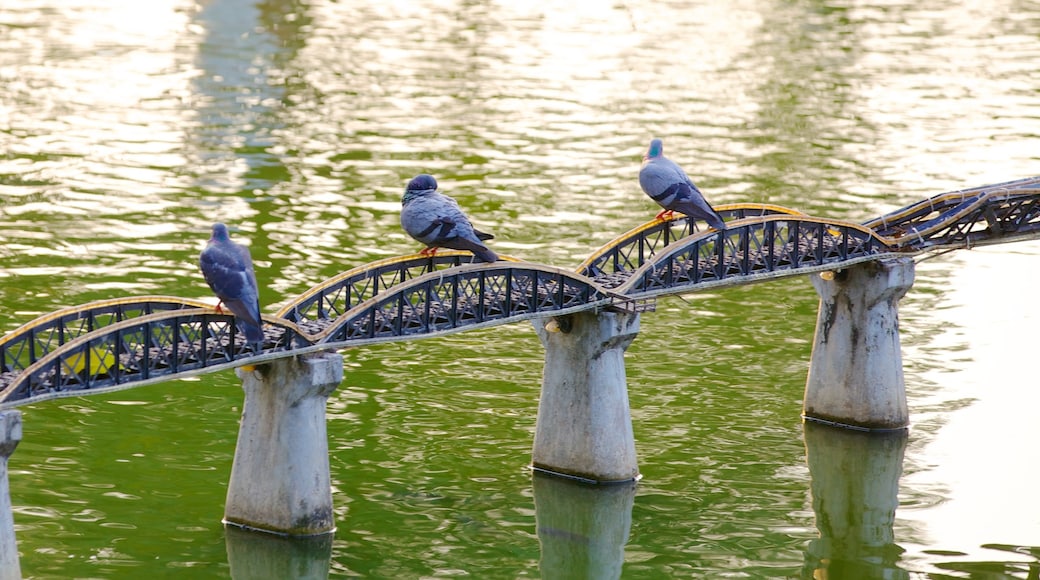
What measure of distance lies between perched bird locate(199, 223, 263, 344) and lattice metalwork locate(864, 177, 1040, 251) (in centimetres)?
2403

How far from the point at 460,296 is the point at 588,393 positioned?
5151 mm

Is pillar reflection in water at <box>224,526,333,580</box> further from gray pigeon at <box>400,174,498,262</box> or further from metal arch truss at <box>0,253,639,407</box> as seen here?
gray pigeon at <box>400,174,498,262</box>

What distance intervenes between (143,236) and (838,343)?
4112cm

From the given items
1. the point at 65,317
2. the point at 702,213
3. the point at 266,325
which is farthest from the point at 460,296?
the point at 65,317

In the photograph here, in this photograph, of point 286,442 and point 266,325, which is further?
point 286,442

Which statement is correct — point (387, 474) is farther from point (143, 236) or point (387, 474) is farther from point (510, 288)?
point (143, 236)

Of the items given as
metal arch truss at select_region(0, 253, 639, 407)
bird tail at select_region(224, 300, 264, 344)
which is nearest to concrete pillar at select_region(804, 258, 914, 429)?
metal arch truss at select_region(0, 253, 639, 407)

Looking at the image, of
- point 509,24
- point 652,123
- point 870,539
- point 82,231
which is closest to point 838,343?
point 870,539

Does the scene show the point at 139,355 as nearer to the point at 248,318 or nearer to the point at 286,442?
the point at 248,318

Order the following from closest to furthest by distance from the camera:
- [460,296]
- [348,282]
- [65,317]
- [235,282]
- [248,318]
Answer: [235,282]
[248,318]
[65,317]
[348,282]
[460,296]

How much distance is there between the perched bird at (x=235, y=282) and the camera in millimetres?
43750

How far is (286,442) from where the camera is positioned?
46344mm

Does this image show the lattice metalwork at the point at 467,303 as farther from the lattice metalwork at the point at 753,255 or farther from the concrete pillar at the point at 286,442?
the lattice metalwork at the point at 753,255

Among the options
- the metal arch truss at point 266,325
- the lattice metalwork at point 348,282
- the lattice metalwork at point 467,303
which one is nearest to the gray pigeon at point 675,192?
the metal arch truss at point 266,325
